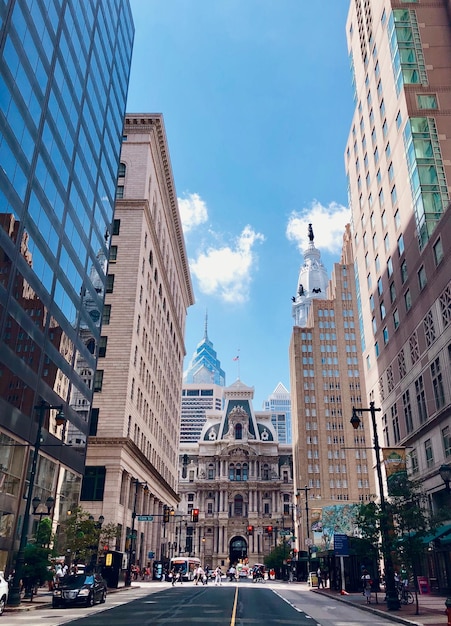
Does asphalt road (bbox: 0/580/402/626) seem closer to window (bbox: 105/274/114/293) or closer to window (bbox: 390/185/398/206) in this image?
window (bbox: 390/185/398/206)

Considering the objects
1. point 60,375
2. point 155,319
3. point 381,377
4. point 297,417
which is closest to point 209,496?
point 297,417

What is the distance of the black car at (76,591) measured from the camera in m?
27.7

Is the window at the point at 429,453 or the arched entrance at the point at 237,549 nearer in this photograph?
the window at the point at 429,453

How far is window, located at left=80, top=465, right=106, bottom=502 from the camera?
5650 centimetres

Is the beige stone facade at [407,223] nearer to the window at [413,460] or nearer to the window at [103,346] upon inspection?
the window at [413,460]

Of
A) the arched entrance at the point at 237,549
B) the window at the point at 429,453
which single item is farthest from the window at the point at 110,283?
the arched entrance at the point at 237,549

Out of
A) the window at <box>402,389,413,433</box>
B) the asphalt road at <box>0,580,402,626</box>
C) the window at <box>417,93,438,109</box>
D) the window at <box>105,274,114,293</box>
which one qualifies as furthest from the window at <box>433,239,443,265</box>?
the window at <box>105,274,114,293</box>

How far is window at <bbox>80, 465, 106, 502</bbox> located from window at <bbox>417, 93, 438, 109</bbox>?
4620cm

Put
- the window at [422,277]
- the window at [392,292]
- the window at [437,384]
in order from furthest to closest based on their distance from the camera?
the window at [392,292] → the window at [422,277] → the window at [437,384]

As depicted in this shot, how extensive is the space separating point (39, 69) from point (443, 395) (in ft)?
118

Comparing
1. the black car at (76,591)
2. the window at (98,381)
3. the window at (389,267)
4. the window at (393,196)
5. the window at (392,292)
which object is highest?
the window at (393,196)

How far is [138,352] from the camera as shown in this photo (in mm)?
66750

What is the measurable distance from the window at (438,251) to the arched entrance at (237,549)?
11717cm

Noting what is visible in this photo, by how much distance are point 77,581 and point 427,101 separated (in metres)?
47.6
